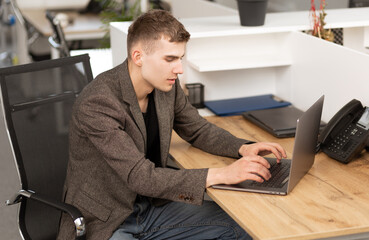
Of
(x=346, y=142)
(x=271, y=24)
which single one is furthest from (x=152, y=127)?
(x=271, y=24)

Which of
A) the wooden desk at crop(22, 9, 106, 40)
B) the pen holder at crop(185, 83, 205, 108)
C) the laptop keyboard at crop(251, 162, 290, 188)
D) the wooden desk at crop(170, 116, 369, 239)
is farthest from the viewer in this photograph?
the wooden desk at crop(22, 9, 106, 40)

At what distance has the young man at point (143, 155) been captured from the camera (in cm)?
197

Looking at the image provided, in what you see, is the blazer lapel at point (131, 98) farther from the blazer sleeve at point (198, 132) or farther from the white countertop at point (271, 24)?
the white countertop at point (271, 24)

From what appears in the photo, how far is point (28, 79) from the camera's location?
230cm

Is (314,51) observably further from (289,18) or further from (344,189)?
(344,189)

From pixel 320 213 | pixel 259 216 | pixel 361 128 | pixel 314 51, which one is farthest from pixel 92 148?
pixel 314 51

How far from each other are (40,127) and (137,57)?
496mm

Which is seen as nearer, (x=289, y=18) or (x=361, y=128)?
(x=361, y=128)

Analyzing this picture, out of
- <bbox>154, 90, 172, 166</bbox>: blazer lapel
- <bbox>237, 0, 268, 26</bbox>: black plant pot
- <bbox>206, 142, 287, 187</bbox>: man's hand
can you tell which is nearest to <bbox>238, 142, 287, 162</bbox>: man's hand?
<bbox>206, 142, 287, 187</bbox>: man's hand

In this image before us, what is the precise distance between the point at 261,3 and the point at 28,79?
1.17 meters

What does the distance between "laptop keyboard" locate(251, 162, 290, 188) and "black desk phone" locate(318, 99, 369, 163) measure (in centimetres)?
23

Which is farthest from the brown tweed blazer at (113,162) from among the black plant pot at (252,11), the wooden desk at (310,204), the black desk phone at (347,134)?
the black plant pot at (252,11)

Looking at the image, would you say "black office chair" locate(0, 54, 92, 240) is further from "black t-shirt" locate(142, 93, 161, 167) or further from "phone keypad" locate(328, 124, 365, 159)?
"phone keypad" locate(328, 124, 365, 159)

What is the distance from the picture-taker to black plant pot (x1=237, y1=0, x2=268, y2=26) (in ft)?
9.51
